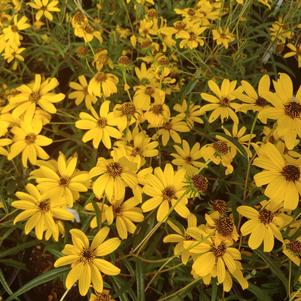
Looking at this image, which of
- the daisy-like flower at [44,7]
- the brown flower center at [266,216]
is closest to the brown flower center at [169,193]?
the brown flower center at [266,216]

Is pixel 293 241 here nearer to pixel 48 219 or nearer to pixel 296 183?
pixel 296 183

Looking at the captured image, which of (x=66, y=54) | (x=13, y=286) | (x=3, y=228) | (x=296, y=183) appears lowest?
(x=13, y=286)

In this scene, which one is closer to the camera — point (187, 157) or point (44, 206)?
point (44, 206)

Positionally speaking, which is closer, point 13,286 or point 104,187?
point 104,187

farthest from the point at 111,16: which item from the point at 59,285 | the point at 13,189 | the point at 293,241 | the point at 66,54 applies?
the point at 293,241

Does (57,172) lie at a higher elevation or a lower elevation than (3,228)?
higher

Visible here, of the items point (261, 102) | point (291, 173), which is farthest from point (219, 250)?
point (261, 102)

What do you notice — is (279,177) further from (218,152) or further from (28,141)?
(28,141)
